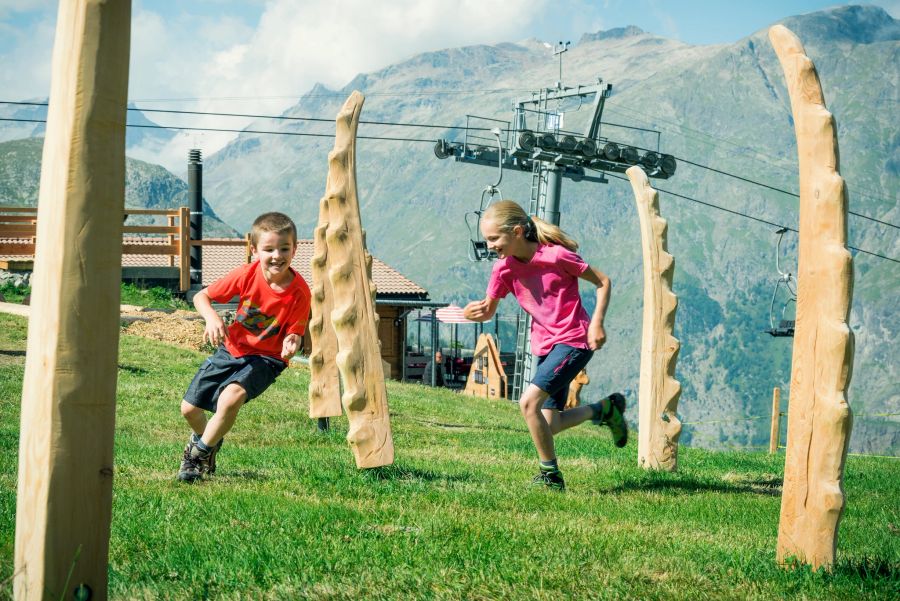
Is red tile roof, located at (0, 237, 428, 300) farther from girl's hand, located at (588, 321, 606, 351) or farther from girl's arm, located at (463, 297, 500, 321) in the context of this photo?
girl's hand, located at (588, 321, 606, 351)

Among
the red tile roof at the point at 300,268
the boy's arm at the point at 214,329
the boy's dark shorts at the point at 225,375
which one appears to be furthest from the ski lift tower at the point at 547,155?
the boy's arm at the point at 214,329

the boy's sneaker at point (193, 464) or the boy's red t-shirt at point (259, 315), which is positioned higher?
the boy's red t-shirt at point (259, 315)

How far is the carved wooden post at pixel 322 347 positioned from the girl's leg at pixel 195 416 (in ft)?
10.5

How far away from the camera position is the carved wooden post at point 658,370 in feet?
25.0

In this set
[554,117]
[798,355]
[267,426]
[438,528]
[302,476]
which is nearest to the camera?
[798,355]

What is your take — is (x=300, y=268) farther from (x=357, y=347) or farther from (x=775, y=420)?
(x=357, y=347)

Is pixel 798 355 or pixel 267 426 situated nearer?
pixel 798 355

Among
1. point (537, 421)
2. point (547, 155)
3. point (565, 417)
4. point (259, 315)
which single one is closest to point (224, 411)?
point (259, 315)

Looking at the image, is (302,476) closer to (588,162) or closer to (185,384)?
(185,384)

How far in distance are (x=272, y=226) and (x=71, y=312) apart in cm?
327

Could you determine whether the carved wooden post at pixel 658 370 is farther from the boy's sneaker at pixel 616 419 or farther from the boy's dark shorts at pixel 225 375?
the boy's dark shorts at pixel 225 375

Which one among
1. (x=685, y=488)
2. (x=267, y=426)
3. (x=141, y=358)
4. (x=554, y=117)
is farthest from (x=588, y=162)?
(x=685, y=488)

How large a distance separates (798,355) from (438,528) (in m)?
1.77

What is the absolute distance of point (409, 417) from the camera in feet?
40.6
